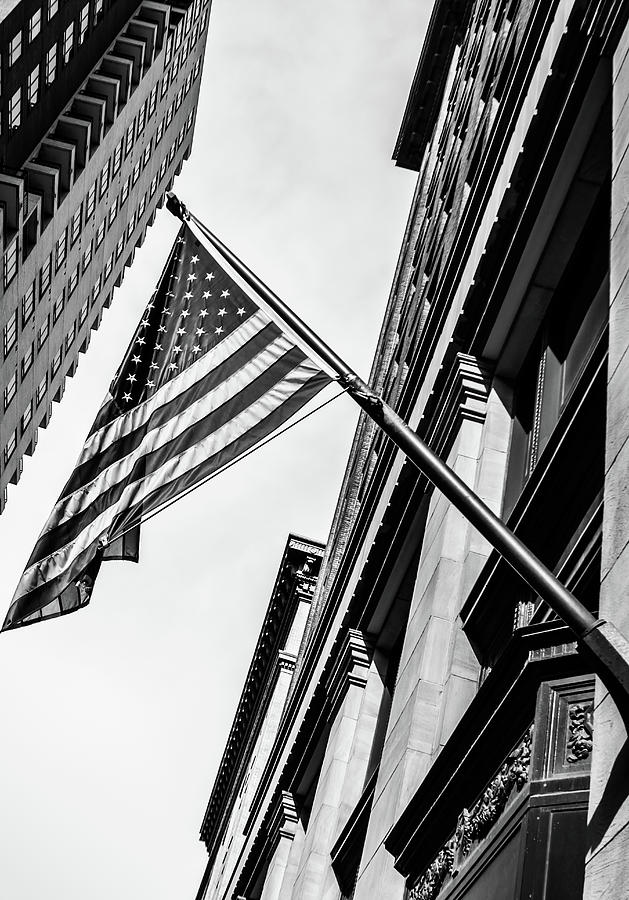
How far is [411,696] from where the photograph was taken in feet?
41.3

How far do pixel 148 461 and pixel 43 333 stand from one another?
189ft

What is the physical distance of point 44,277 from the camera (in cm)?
6075

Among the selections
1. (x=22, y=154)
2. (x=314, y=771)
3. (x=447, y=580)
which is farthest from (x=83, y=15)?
(x=447, y=580)

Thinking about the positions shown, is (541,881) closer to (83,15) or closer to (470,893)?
(470,893)

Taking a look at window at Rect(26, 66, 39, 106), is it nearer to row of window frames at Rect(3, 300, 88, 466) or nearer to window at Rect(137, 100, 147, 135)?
row of window frames at Rect(3, 300, 88, 466)

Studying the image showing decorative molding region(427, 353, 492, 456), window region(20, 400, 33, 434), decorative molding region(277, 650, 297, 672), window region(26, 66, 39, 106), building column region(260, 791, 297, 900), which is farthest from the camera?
window region(20, 400, 33, 434)

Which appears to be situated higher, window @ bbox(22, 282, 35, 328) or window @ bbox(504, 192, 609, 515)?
window @ bbox(22, 282, 35, 328)

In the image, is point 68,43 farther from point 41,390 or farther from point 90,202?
point 41,390

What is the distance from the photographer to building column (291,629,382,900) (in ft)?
59.2

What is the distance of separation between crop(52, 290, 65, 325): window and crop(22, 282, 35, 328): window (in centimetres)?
527

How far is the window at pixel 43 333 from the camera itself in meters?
63.9

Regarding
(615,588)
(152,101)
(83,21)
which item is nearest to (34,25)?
(83,21)

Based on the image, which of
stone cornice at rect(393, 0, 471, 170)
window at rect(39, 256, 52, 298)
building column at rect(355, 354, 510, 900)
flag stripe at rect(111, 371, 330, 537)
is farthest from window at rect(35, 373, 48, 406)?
flag stripe at rect(111, 371, 330, 537)

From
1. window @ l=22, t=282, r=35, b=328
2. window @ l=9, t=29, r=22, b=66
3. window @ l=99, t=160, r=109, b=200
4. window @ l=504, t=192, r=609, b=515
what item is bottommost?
window @ l=504, t=192, r=609, b=515
